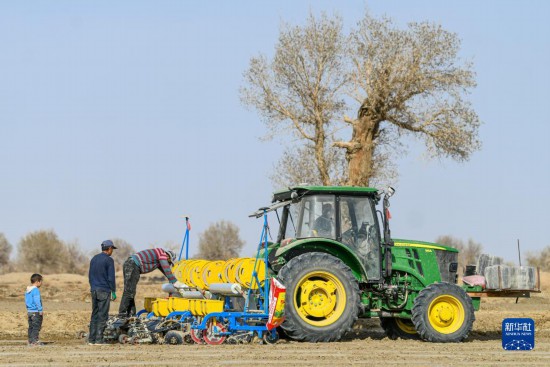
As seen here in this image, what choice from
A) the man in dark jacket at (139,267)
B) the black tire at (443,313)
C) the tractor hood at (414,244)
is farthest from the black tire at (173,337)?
the tractor hood at (414,244)

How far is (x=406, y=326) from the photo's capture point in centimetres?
1839

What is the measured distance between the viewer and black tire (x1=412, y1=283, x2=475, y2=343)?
16766 millimetres

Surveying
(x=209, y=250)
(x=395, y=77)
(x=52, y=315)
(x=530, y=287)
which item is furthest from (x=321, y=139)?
(x=209, y=250)

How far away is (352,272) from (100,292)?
410cm

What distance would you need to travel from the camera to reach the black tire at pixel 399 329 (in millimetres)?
18328

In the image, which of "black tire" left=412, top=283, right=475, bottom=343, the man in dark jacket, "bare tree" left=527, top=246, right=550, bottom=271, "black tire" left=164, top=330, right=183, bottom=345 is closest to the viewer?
"black tire" left=164, top=330, right=183, bottom=345

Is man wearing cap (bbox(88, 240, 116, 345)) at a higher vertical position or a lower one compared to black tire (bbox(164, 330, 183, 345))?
higher

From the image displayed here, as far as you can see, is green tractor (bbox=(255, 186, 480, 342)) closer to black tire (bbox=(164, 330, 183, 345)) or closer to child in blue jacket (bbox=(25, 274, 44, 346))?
black tire (bbox=(164, 330, 183, 345))

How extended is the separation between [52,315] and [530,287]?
11.1 m

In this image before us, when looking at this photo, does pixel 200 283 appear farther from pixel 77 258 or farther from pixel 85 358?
pixel 77 258

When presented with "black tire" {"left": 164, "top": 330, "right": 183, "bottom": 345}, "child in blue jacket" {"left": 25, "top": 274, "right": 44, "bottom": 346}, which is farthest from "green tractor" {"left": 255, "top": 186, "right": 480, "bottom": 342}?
"child in blue jacket" {"left": 25, "top": 274, "right": 44, "bottom": 346}

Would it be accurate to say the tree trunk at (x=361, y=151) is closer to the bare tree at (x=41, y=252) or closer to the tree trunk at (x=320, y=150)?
the tree trunk at (x=320, y=150)

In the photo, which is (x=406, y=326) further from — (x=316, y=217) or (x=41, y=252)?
(x=41, y=252)

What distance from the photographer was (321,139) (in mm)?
31328
